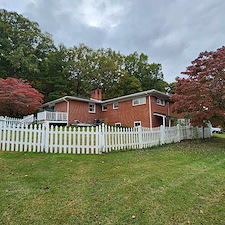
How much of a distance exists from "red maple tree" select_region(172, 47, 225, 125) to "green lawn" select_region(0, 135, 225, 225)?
5.74 meters

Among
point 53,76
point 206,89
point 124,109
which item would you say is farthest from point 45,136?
point 53,76

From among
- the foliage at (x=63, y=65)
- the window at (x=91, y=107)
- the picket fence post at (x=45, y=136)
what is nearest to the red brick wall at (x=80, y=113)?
the window at (x=91, y=107)

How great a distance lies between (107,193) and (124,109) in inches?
596

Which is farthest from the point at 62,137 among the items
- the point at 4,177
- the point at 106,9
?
the point at 106,9

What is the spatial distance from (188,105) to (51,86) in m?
23.2

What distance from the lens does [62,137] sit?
6523 millimetres

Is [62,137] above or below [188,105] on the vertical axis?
below

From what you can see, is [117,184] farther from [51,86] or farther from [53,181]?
[51,86]

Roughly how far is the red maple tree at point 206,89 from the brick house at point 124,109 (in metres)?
4.40

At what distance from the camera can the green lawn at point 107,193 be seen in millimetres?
2422

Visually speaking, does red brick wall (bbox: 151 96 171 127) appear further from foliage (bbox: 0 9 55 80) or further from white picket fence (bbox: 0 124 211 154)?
foliage (bbox: 0 9 55 80)

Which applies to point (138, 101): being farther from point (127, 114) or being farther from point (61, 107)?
point (61, 107)

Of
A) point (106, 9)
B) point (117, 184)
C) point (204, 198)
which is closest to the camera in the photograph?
point (204, 198)


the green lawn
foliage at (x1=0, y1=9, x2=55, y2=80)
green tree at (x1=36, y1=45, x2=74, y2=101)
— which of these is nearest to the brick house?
green tree at (x1=36, y1=45, x2=74, y2=101)
